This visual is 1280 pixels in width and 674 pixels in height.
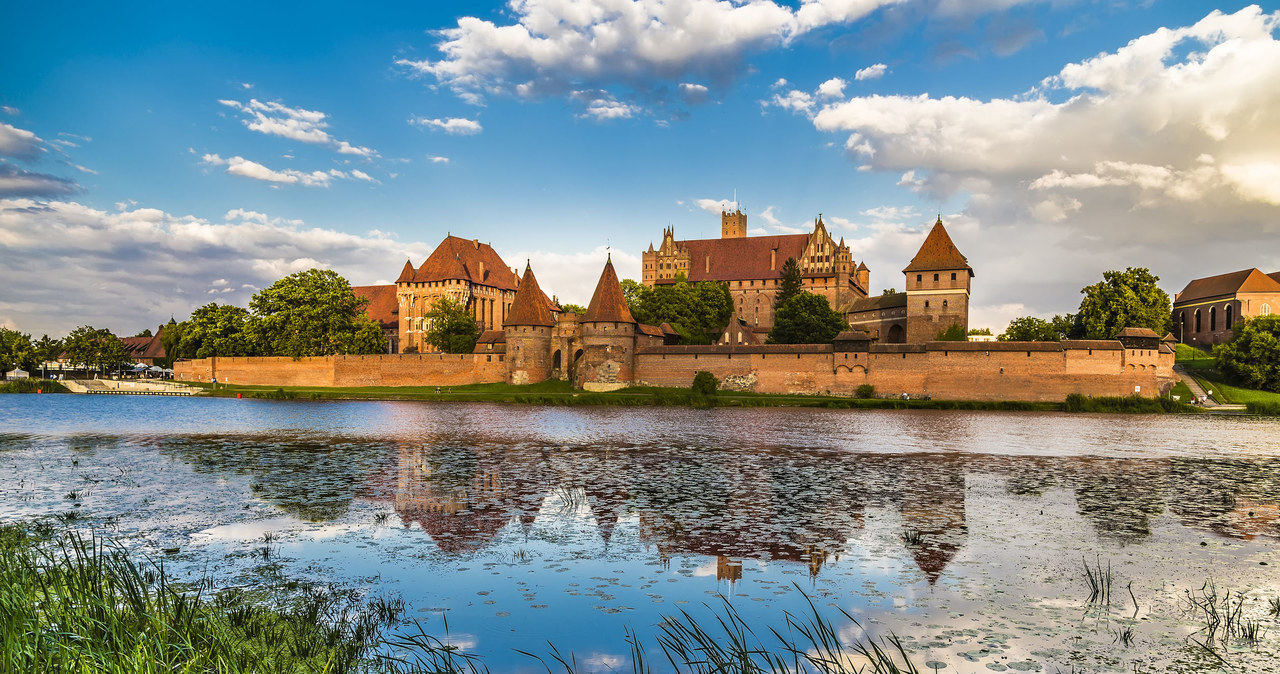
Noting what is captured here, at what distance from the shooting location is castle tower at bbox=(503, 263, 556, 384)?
45.9m

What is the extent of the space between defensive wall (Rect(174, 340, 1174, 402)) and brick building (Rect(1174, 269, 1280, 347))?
2516 cm

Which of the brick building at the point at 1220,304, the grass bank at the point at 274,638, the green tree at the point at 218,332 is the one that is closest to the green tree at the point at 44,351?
the green tree at the point at 218,332

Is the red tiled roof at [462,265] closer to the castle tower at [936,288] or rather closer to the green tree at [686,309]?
the green tree at [686,309]

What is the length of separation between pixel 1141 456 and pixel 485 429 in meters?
16.4

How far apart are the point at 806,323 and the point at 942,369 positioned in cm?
1261

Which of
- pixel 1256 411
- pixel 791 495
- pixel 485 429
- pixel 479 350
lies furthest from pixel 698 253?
pixel 791 495

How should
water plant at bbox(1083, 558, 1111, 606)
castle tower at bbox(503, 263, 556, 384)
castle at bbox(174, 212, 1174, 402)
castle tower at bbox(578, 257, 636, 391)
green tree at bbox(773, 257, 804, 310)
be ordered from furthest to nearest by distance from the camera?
green tree at bbox(773, 257, 804, 310), castle tower at bbox(503, 263, 556, 384), castle tower at bbox(578, 257, 636, 391), castle at bbox(174, 212, 1174, 402), water plant at bbox(1083, 558, 1111, 606)

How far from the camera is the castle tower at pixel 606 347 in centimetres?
4328

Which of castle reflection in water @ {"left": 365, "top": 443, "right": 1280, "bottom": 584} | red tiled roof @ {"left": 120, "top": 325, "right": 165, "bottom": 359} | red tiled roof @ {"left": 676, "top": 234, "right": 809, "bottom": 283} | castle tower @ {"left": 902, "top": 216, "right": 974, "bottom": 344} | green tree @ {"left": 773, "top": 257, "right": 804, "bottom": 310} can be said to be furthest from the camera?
red tiled roof @ {"left": 120, "top": 325, "right": 165, "bottom": 359}

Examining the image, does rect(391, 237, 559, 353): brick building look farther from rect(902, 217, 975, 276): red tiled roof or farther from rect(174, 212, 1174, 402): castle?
rect(902, 217, 975, 276): red tiled roof

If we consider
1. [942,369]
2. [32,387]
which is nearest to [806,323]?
[942,369]

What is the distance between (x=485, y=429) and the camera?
22.8 metres

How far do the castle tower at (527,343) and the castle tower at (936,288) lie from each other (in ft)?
76.8

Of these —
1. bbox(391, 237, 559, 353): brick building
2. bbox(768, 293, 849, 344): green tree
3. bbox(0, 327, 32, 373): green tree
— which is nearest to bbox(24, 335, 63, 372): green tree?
bbox(0, 327, 32, 373): green tree
